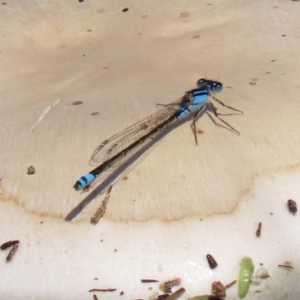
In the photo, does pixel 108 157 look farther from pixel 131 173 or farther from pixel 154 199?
pixel 154 199

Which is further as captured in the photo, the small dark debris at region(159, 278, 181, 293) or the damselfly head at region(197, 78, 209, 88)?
the damselfly head at region(197, 78, 209, 88)

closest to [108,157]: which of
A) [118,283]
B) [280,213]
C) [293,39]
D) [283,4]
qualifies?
[118,283]

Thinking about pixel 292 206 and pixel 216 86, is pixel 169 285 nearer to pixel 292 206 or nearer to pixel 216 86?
pixel 292 206

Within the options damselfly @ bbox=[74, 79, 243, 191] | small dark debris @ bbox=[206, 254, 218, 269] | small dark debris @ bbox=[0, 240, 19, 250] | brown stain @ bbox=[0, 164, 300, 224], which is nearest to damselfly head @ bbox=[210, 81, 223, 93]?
damselfly @ bbox=[74, 79, 243, 191]

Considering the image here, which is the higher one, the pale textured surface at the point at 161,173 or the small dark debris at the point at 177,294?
the pale textured surface at the point at 161,173

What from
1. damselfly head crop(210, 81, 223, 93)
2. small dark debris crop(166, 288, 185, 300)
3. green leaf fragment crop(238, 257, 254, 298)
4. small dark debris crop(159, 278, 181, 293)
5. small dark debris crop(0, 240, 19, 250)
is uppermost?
damselfly head crop(210, 81, 223, 93)

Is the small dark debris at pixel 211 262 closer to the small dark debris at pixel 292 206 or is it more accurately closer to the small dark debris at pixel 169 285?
the small dark debris at pixel 169 285

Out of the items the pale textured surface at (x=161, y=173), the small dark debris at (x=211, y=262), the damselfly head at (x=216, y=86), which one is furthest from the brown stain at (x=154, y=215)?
the damselfly head at (x=216, y=86)

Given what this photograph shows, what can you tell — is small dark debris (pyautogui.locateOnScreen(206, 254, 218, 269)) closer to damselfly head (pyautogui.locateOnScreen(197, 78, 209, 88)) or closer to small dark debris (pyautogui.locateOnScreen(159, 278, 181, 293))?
small dark debris (pyautogui.locateOnScreen(159, 278, 181, 293))
